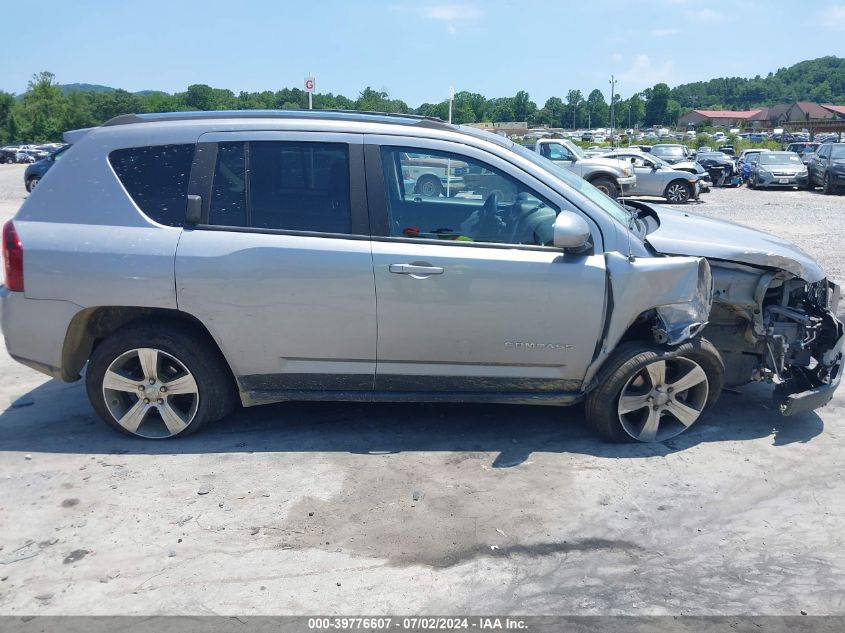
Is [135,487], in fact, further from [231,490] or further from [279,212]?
[279,212]

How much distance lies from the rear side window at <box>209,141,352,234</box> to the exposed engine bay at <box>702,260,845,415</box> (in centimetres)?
245

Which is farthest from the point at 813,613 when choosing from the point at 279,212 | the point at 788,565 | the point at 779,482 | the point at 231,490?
the point at 279,212

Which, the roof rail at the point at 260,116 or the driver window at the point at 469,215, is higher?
the roof rail at the point at 260,116

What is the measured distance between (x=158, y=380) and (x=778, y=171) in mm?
27255

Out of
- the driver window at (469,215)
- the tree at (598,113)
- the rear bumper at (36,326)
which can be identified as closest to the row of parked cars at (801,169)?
the driver window at (469,215)

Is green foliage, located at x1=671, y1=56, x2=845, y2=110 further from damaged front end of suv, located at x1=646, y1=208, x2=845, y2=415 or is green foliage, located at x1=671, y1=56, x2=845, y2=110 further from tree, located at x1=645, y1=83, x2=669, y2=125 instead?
damaged front end of suv, located at x1=646, y1=208, x2=845, y2=415

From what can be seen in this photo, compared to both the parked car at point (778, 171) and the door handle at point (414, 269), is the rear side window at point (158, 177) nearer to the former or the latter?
the door handle at point (414, 269)

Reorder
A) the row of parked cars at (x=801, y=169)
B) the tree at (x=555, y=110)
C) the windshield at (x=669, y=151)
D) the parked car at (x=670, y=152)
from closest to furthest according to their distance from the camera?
the row of parked cars at (x=801, y=169) < the parked car at (x=670, y=152) < the windshield at (x=669, y=151) < the tree at (x=555, y=110)

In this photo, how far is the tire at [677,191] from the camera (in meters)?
22.2

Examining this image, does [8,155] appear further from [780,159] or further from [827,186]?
[827,186]

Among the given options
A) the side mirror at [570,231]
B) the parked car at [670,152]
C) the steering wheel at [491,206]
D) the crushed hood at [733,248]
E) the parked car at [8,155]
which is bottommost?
the crushed hood at [733,248]

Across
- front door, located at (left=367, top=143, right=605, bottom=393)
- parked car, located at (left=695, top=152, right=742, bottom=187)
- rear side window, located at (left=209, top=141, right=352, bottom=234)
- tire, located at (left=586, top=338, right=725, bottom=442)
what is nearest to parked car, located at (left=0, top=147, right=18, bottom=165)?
parked car, located at (left=695, top=152, right=742, bottom=187)

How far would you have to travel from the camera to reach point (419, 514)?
12.7ft

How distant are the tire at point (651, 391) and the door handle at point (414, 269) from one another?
1.23 m
